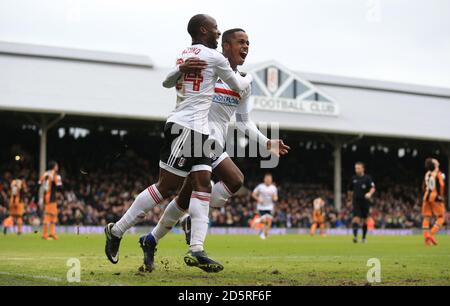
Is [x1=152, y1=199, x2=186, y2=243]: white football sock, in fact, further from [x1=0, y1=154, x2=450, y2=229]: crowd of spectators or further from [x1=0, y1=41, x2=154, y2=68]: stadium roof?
[x1=0, y1=41, x2=154, y2=68]: stadium roof

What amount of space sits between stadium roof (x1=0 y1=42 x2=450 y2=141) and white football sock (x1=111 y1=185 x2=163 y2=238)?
2813 cm

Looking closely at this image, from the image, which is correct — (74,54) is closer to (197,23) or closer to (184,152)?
(197,23)

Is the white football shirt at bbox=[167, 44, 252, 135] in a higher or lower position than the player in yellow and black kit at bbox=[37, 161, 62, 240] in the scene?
higher

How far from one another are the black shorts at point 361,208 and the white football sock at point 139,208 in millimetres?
15595

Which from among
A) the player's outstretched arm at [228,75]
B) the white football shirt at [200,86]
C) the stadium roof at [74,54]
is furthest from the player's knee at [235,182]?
the stadium roof at [74,54]

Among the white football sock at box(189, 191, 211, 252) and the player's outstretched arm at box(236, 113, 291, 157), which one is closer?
the white football sock at box(189, 191, 211, 252)

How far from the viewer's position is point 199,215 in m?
7.81

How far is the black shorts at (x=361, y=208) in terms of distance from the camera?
22.8m

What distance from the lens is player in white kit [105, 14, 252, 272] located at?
25.4 ft

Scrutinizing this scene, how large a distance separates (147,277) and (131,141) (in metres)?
36.9

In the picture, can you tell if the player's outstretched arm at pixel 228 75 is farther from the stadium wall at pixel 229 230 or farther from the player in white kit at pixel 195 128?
the stadium wall at pixel 229 230

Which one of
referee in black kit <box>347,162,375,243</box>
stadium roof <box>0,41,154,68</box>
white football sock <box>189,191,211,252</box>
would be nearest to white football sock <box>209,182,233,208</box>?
white football sock <box>189,191,211,252</box>
